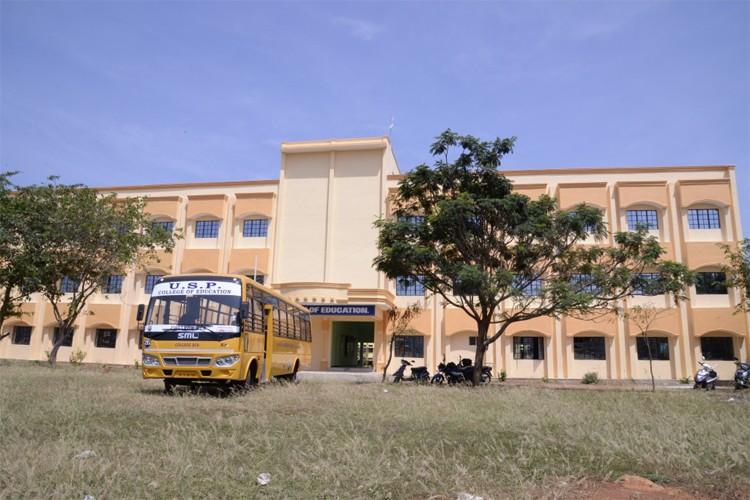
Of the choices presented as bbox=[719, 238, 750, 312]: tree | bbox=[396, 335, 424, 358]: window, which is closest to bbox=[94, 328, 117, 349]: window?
bbox=[396, 335, 424, 358]: window

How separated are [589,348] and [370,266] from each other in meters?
12.1

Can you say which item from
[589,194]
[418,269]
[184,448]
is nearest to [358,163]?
[589,194]

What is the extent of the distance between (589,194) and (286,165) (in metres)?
17.4

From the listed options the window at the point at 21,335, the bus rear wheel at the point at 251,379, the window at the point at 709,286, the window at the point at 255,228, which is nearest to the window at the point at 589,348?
the window at the point at 709,286

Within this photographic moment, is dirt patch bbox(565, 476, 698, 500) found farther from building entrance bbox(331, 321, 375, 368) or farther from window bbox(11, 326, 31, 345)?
window bbox(11, 326, 31, 345)

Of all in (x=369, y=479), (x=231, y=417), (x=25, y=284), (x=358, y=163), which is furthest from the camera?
(x=358, y=163)

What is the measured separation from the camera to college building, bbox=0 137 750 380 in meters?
27.3

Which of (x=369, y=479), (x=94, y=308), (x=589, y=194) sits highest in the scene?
(x=589, y=194)

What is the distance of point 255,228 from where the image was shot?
3241cm

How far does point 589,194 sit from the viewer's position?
94.0 feet

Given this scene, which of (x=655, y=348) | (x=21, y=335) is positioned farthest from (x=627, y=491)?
(x=21, y=335)

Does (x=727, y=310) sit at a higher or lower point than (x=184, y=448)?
higher

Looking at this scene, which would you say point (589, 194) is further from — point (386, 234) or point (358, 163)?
point (386, 234)

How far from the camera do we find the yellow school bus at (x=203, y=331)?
11602mm
